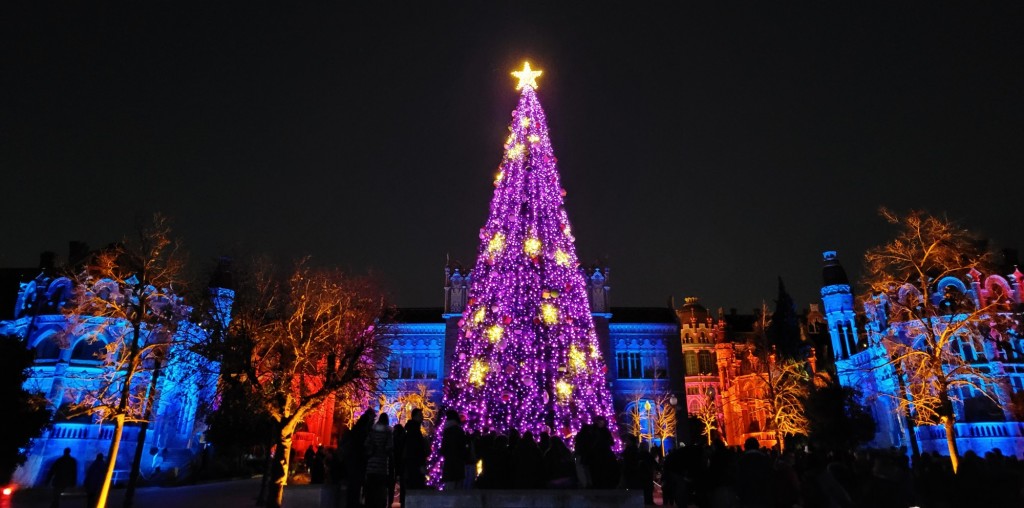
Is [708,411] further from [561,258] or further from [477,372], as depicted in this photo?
[477,372]

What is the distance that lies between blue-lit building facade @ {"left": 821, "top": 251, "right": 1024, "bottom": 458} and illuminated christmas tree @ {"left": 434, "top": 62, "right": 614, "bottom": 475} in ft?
42.2

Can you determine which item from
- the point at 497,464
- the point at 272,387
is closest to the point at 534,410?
the point at 497,464

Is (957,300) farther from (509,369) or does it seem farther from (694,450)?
(694,450)

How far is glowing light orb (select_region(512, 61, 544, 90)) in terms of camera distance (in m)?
27.8

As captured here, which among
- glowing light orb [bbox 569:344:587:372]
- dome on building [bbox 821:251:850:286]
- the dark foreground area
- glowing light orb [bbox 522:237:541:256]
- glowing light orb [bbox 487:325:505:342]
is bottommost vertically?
the dark foreground area

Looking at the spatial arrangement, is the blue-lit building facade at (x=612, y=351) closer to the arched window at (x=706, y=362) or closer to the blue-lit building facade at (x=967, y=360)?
the arched window at (x=706, y=362)

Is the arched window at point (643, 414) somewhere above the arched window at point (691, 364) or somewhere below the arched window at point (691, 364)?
below

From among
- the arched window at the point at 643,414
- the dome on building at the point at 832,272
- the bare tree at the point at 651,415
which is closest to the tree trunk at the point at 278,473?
the bare tree at the point at 651,415

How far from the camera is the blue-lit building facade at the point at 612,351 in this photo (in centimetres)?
5241

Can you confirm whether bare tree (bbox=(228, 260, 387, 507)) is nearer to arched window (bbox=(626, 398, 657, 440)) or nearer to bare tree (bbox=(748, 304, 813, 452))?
bare tree (bbox=(748, 304, 813, 452))

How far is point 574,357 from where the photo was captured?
22.2 metres

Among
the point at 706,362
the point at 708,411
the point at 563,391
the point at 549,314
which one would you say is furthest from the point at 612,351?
the point at 563,391

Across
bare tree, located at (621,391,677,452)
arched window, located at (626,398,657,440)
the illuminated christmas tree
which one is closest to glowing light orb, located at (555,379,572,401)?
the illuminated christmas tree

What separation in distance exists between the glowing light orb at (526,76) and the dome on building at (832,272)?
35.2 meters
